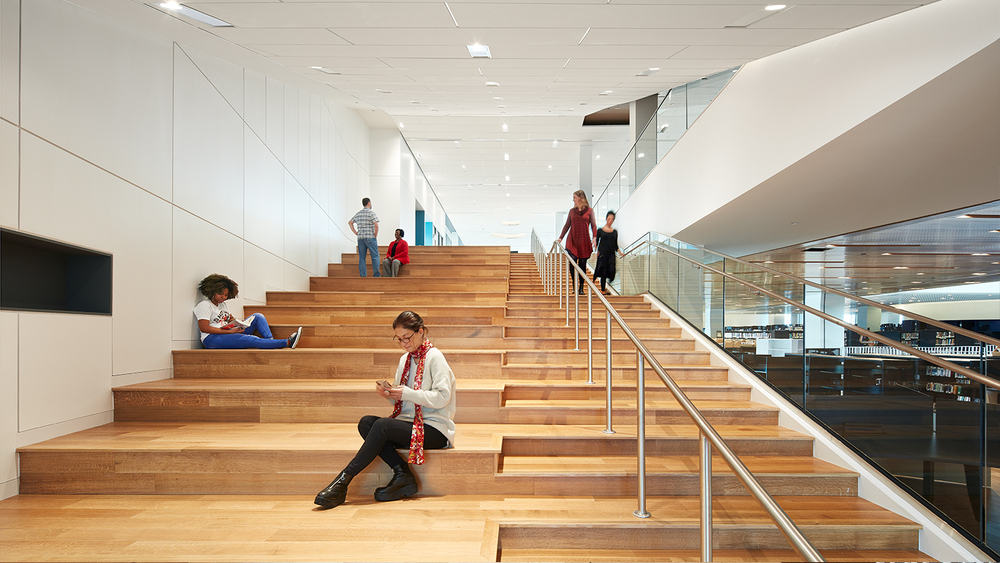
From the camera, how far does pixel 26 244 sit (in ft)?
10.8

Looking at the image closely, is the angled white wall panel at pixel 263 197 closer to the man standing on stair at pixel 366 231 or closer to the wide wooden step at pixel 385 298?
the wide wooden step at pixel 385 298

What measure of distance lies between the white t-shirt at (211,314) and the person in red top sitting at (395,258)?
400cm

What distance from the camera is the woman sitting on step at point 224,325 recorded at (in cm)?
492

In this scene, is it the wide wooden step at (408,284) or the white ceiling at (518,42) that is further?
the wide wooden step at (408,284)

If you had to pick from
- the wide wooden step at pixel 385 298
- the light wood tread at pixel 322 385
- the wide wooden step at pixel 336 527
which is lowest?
the wide wooden step at pixel 336 527

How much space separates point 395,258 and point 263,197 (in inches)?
111

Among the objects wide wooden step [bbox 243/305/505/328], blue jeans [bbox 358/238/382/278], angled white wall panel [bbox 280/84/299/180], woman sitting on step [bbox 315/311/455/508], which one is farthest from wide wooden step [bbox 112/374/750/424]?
blue jeans [bbox 358/238/382/278]

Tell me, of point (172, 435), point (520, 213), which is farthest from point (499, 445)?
point (520, 213)

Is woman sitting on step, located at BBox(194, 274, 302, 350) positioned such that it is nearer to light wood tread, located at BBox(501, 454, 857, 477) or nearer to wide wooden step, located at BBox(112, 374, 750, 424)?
wide wooden step, located at BBox(112, 374, 750, 424)

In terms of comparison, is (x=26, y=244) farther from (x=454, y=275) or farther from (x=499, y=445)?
(x=454, y=275)

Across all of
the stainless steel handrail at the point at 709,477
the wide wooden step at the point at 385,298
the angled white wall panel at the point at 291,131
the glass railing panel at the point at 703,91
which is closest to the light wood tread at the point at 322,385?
the stainless steel handrail at the point at 709,477

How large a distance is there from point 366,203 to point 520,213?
1596 cm

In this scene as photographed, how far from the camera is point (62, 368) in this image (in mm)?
3379

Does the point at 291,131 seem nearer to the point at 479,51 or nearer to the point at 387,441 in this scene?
the point at 479,51
